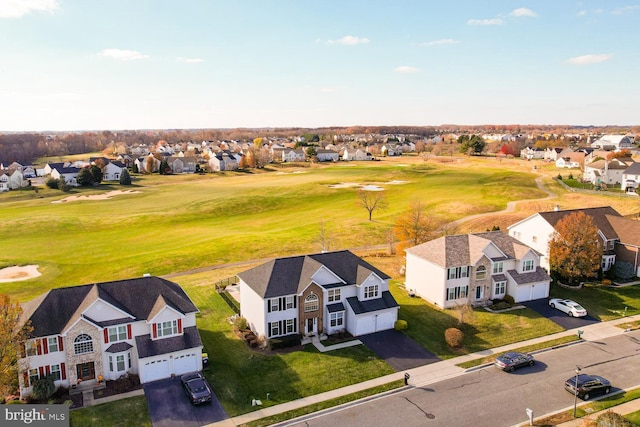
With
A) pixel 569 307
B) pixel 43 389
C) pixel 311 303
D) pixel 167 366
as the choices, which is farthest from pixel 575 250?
pixel 43 389

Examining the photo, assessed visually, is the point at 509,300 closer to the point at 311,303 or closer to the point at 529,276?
the point at 529,276

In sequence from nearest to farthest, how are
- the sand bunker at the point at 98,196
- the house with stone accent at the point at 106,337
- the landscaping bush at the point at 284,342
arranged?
the house with stone accent at the point at 106,337 < the landscaping bush at the point at 284,342 < the sand bunker at the point at 98,196

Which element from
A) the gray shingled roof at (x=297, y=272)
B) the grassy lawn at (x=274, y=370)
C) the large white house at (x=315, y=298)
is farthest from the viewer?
the gray shingled roof at (x=297, y=272)

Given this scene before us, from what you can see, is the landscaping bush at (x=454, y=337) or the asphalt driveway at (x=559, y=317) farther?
the asphalt driveway at (x=559, y=317)

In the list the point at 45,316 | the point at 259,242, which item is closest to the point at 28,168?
the point at 259,242

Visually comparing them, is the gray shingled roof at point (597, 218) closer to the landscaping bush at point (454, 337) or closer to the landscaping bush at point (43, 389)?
the landscaping bush at point (454, 337)

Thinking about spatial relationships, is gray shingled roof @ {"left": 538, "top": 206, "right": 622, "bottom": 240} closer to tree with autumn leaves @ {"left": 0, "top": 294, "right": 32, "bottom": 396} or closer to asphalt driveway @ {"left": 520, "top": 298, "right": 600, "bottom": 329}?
asphalt driveway @ {"left": 520, "top": 298, "right": 600, "bottom": 329}

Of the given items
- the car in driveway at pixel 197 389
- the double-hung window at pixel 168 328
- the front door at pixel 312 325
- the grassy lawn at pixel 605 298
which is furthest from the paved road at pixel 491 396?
the double-hung window at pixel 168 328

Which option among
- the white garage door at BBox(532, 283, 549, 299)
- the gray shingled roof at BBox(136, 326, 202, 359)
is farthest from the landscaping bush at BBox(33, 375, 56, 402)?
the white garage door at BBox(532, 283, 549, 299)
